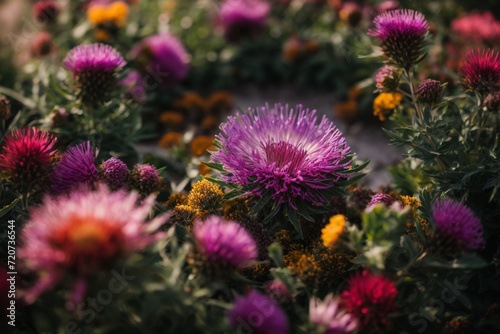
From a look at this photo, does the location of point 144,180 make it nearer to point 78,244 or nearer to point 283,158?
point 283,158

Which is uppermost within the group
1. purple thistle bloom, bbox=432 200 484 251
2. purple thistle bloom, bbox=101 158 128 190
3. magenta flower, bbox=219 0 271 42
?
magenta flower, bbox=219 0 271 42

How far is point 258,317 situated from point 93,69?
1682 mm

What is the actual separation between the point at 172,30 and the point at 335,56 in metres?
1.85

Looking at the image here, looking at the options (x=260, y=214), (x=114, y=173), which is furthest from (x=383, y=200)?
(x=114, y=173)

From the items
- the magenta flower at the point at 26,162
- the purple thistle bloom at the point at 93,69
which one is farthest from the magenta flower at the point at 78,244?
the purple thistle bloom at the point at 93,69

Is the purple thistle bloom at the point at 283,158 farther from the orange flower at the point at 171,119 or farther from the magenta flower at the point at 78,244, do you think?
the orange flower at the point at 171,119

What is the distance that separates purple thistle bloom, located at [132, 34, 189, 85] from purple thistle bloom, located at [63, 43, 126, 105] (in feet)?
4.87

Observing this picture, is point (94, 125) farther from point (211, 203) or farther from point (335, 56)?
point (335, 56)

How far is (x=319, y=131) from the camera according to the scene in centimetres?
234

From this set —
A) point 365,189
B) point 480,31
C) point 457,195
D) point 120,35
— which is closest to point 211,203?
point 365,189

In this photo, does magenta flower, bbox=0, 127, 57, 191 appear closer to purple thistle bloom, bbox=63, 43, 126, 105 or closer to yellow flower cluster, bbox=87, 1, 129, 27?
purple thistle bloom, bbox=63, 43, 126, 105

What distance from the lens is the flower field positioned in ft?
5.11

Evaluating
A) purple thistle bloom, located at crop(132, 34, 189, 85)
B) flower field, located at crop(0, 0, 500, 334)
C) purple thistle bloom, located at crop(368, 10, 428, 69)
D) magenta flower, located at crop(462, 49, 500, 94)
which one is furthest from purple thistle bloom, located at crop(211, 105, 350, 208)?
purple thistle bloom, located at crop(132, 34, 189, 85)

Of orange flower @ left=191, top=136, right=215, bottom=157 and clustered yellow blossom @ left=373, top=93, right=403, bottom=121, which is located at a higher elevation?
clustered yellow blossom @ left=373, top=93, right=403, bottom=121
